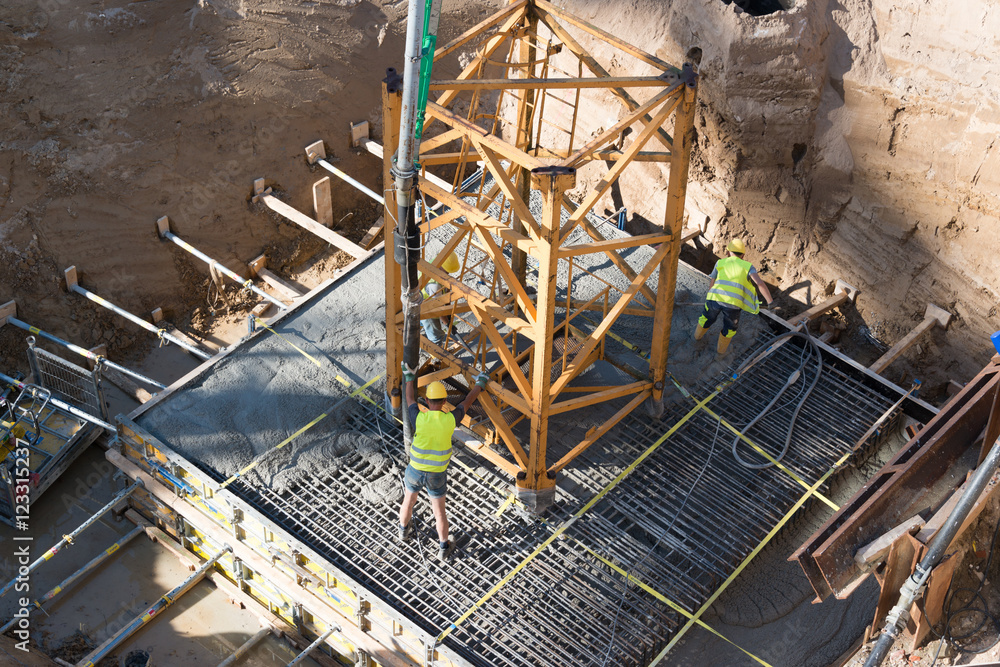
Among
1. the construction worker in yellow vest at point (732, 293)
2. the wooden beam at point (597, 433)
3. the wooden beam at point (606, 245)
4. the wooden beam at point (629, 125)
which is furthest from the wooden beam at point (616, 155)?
the wooden beam at point (597, 433)

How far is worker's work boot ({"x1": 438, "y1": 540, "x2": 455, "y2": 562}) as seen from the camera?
902 centimetres

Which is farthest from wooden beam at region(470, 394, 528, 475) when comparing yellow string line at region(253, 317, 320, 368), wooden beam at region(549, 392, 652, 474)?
yellow string line at region(253, 317, 320, 368)

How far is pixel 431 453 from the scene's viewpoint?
8.59 m

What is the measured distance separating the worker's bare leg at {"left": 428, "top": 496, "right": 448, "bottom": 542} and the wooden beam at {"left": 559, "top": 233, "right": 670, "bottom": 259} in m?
2.36

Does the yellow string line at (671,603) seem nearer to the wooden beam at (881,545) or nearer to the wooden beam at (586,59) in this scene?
the wooden beam at (881,545)

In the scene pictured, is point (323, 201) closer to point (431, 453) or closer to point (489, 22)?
point (489, 22)

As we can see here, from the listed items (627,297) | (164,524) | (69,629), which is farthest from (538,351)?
(69,629)

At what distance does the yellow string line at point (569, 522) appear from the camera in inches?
340

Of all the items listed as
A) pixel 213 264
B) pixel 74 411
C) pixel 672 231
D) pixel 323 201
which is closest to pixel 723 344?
pixel 672 231

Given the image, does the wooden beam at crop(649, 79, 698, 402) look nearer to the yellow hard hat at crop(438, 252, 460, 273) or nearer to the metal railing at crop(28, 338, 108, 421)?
the yellow hard hat at crop(438, 252, 460, 273)

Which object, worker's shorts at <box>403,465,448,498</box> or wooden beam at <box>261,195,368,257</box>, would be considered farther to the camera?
wooden beam at <box>261,195,368,257</box>

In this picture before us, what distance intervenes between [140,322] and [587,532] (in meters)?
5.53

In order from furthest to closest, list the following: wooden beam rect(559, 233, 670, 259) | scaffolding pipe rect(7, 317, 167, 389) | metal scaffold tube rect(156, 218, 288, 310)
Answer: metal scaffold tube rect(156, 218, 288, 310) → scaffolding pipe rect(7, 317, 167, 389) → wooden beam rect(559, 233, 670, 259)

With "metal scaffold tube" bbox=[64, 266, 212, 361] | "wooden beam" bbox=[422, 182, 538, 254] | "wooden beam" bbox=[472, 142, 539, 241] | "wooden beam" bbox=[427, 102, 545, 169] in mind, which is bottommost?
"metal scaffold tube" bbox=[64, 266, 212, 361]
